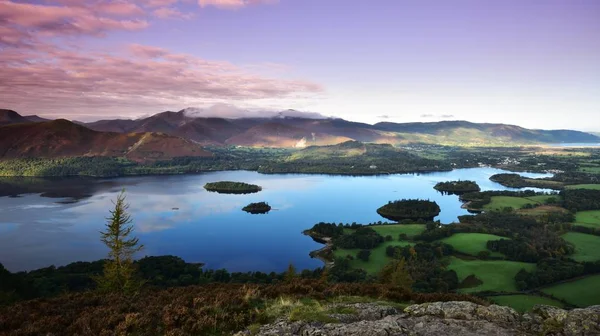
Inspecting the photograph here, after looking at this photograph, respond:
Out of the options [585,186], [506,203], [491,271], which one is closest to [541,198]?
[506,203]

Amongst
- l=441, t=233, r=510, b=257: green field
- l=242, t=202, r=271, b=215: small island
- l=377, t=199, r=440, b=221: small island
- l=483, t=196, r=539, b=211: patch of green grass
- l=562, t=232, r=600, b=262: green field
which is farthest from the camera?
l=483, t=196, r=539, b=211: patch of green grass

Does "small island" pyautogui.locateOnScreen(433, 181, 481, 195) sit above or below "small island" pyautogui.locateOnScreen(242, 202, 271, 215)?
above

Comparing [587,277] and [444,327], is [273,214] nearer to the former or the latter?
[587,277]

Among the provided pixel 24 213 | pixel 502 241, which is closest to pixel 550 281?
pixel 502 241

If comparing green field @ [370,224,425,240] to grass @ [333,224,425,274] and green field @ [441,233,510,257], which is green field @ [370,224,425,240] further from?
green field @ [441,233,510,257]

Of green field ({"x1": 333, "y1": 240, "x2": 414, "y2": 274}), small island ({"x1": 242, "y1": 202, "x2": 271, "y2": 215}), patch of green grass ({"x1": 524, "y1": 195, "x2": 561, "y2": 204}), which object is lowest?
green field ({"x1": 333, "y1": 240, "x2": 414, "y2": 274})

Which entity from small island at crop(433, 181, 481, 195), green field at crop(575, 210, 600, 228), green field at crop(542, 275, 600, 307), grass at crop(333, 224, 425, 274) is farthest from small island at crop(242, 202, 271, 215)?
green field at crop(575, 210, 600, 228)

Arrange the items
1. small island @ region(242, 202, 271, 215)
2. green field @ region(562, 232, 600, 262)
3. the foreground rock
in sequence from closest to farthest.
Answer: the foreground rock, green field @ region(562, 232, 600, 262), small island @ region(242, 202, 271, 215)
